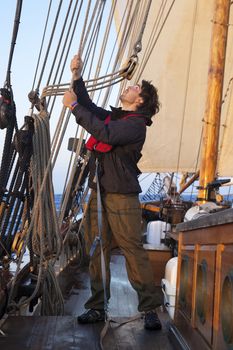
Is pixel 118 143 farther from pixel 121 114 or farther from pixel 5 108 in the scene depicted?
pixel 5 108

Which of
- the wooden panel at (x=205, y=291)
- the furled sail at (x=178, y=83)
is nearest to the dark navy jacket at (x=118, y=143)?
the wooden panel at (x=205, y=291)

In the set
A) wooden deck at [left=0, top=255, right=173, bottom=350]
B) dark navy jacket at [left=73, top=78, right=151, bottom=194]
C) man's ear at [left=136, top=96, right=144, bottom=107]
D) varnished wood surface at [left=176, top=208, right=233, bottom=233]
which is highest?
man's ear at [left=136, top=96, right=144, bottom=107]

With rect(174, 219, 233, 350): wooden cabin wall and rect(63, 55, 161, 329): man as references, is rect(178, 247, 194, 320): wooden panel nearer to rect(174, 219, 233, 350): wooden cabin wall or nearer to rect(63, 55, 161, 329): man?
rect(174, 219, 233, 350): wooden cabin wall

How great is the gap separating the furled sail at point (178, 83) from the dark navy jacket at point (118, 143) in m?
7.84

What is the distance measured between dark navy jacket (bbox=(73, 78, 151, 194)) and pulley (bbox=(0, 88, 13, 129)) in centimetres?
33

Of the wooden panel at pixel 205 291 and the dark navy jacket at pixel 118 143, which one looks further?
the dark navy jacket at pixel 118 143

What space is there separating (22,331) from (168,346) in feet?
2.47

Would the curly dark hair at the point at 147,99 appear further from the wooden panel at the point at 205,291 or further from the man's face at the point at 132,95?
the wooden panel at the point at 205,291

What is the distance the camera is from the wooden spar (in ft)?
18.4

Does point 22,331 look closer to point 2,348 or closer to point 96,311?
point 2,348

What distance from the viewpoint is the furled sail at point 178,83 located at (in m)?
10.7

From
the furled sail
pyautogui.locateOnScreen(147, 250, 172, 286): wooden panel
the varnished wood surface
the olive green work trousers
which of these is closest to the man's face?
the olive green work trousers

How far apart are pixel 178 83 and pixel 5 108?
873cm

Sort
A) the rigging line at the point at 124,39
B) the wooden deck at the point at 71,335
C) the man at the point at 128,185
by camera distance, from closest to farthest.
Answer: the wooden deck at the point at 71,335
the man at the point at 128,185
the rigging line at the point at 124,39
